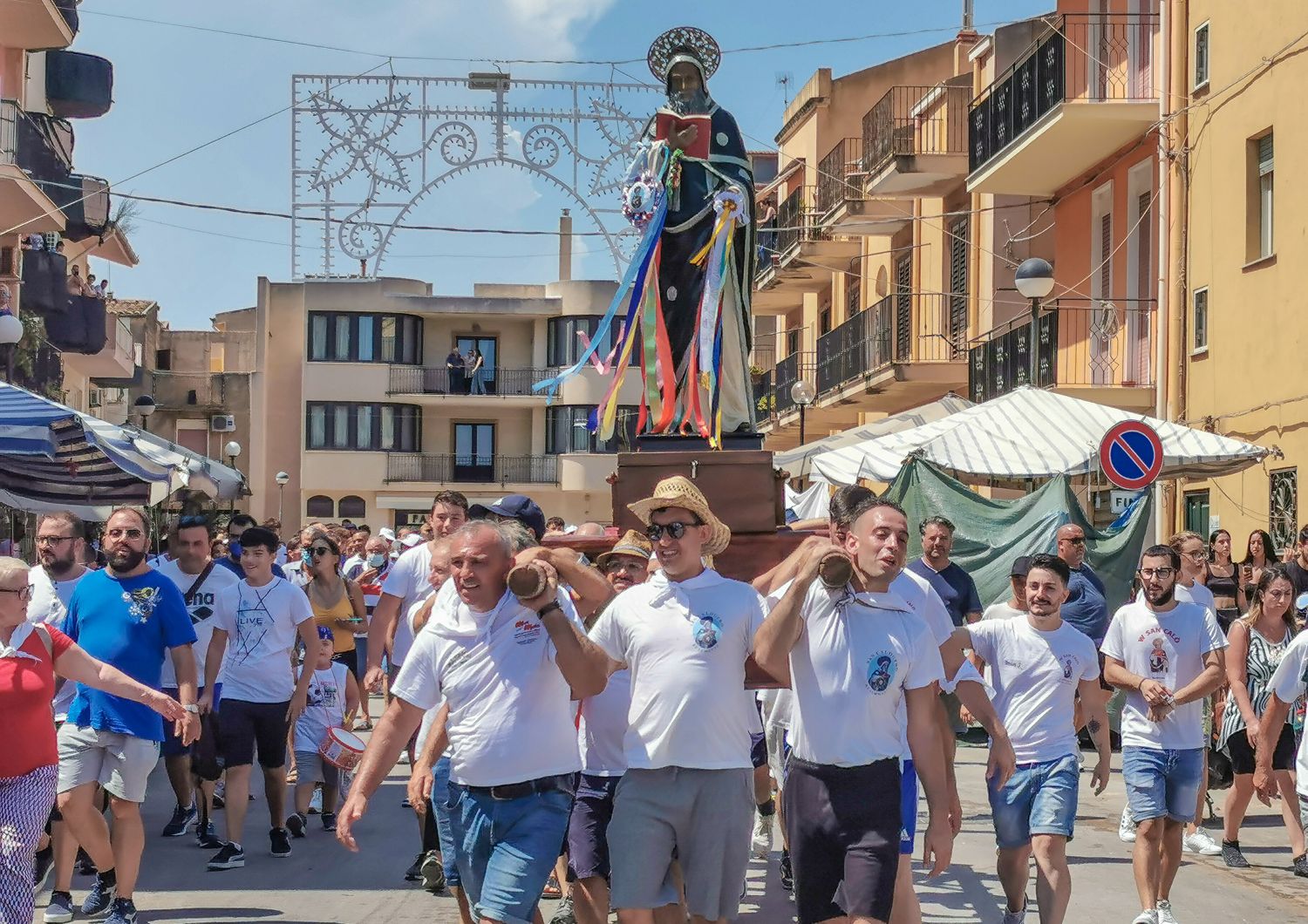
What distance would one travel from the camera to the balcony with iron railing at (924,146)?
27938 millimetres

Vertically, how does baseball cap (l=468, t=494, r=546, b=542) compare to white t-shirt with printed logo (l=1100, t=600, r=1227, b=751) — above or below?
above

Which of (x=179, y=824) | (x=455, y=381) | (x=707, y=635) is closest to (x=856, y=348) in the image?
(x=179, y=824)

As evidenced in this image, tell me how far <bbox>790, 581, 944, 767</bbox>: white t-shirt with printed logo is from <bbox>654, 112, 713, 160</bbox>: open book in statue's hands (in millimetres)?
4430

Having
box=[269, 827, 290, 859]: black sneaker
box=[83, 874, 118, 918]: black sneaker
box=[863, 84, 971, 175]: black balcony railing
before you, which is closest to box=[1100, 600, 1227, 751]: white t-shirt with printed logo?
box=[269, 827, 290, 859]: black sneaker

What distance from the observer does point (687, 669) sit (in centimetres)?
636

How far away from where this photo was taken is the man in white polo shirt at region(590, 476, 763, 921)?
6.35 meters

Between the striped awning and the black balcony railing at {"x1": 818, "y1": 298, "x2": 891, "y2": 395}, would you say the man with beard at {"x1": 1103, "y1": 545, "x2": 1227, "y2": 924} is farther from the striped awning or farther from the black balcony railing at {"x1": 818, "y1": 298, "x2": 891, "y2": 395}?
the black balcony railing at {"x1": 818, "y1": 298, "x2": 891, "y2": 395}

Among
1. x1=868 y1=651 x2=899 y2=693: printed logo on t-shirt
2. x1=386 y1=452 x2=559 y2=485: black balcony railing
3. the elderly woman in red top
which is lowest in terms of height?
the elderly woman in red top

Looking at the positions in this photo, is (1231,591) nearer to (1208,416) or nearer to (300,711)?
(1208,416)

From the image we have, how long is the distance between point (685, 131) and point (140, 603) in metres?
3.95

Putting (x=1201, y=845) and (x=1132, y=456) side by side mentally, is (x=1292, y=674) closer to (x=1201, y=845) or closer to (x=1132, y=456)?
(x=1201, y=845)

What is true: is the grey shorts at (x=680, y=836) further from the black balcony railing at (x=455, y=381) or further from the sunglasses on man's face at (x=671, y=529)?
the black balcony railing at (x=455, y=381)

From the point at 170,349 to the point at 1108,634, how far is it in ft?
182

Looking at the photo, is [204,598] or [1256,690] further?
[1256,690]
